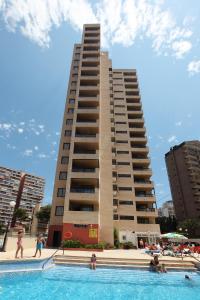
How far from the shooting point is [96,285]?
12.3 metres

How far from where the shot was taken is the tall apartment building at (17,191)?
120 metres

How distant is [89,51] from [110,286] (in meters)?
48.5

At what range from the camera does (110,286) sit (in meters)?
Result: 12.2

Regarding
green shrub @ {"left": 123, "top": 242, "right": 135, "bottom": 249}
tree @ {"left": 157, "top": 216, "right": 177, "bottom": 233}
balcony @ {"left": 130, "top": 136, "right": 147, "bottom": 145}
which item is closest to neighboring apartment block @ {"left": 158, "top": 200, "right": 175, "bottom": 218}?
tree @ {"left": 157, "top": 216, "right": 177, "bottom": 233}

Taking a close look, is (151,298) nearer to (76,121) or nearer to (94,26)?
(76,121)

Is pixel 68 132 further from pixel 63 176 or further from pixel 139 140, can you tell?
pixel 139 140

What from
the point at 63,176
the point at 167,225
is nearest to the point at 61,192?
the point at 63,176

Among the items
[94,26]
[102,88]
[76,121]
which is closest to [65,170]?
[76,121]

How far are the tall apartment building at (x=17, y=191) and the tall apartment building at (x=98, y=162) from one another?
77241 millimetres

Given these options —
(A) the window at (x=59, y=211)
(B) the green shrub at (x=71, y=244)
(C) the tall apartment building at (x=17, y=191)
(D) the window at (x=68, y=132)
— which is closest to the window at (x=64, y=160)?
(D) the window at (x=68, y=132)

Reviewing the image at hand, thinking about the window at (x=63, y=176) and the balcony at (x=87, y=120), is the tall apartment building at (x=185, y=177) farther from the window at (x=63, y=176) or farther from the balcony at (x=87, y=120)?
the window at (x=63, y=176)

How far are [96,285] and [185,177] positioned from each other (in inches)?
3227

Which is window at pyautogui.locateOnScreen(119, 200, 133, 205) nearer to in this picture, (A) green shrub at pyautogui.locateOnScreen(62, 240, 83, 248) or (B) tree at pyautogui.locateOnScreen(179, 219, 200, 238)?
(A) green shrub at pyautogui.locateOnScreen(62, 240, 83, 248)

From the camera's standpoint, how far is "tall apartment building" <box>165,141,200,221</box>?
80.8 m
